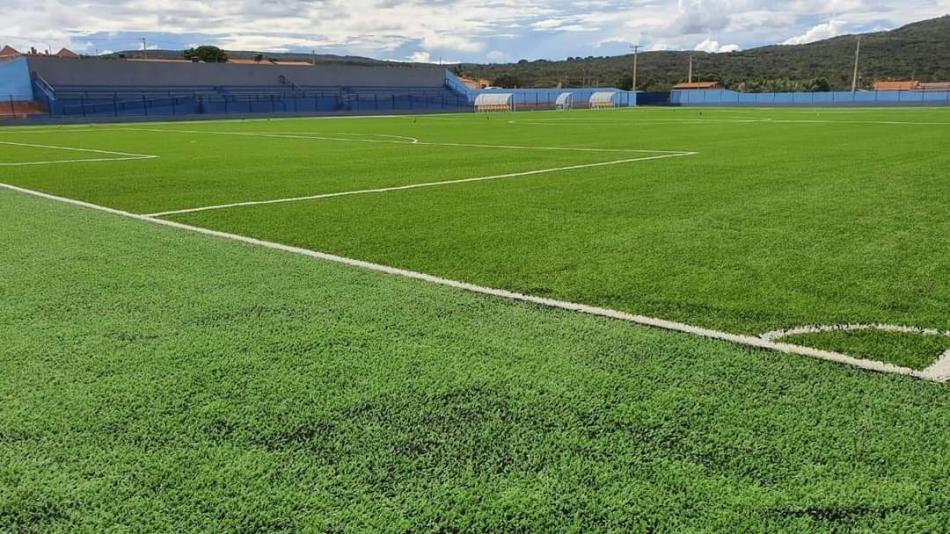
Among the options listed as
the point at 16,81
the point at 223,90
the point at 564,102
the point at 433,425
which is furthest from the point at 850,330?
the point at 564,102

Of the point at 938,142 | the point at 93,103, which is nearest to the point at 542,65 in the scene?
the point at 93,103

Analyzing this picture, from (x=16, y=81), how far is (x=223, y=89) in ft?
46.2

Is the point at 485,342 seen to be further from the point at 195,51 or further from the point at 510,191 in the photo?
the point at 195,51

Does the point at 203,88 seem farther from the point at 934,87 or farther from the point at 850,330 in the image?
the point at 934,87

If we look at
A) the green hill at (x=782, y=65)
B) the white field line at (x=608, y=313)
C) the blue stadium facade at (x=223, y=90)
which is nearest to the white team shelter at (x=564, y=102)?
the blue stadium facade at (x=223, y=90)

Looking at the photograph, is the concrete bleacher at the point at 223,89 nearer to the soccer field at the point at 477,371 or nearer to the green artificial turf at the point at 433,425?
the soccer field at the point at 477,371

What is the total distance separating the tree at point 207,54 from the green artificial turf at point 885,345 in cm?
10563

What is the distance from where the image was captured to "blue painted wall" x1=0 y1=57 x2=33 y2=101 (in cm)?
4830

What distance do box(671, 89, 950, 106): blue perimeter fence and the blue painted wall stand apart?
2040 inches

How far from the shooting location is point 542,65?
5822 inches

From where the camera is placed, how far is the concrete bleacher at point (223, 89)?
48.3 meters

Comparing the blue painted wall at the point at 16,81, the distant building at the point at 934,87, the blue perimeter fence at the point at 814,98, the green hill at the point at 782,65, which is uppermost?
the green hill at the point at 782,65

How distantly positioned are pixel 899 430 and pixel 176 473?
2.32 m

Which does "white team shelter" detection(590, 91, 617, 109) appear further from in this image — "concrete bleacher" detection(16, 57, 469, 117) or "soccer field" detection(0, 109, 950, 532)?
"soccer field" detection(0, 109, 950, 532)
